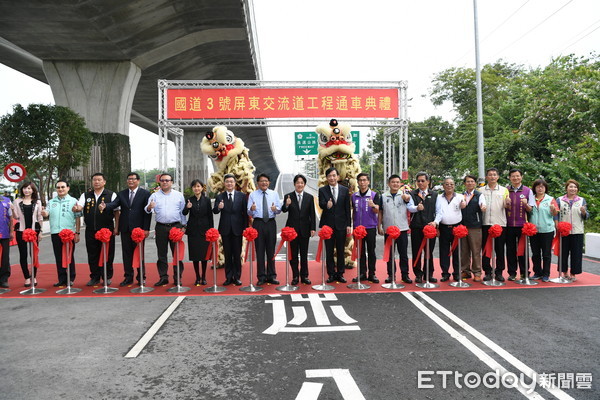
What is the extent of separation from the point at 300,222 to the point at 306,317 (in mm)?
Answer: 1850

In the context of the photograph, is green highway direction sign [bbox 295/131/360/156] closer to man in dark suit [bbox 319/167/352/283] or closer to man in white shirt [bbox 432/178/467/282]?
man in dark suit [bbox 319/167/352/283]

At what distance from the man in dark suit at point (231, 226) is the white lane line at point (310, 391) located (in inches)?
130

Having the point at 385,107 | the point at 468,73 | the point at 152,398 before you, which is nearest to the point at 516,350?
Result: the point at 152,398

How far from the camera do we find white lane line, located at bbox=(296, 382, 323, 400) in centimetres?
278

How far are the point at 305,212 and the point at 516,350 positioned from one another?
3.31 m

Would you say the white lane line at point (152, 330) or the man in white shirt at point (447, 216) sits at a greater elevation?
the man in white shirt at point (447, 216)

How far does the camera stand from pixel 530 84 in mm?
17094

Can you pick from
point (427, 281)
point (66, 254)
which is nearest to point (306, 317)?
point (427, 281)

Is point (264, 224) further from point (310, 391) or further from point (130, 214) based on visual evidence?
point (310, 391)

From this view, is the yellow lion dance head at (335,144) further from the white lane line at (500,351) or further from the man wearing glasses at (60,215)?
the man wearing glasses at (60,215)

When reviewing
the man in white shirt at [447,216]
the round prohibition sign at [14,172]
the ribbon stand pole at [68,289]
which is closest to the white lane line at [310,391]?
the man in white shirt at [447,216]

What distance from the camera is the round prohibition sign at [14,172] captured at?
1079 centimetres

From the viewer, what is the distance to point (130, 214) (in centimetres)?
611

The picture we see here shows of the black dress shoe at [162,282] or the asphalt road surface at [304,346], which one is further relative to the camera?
the black dress shoe at [162,282]
